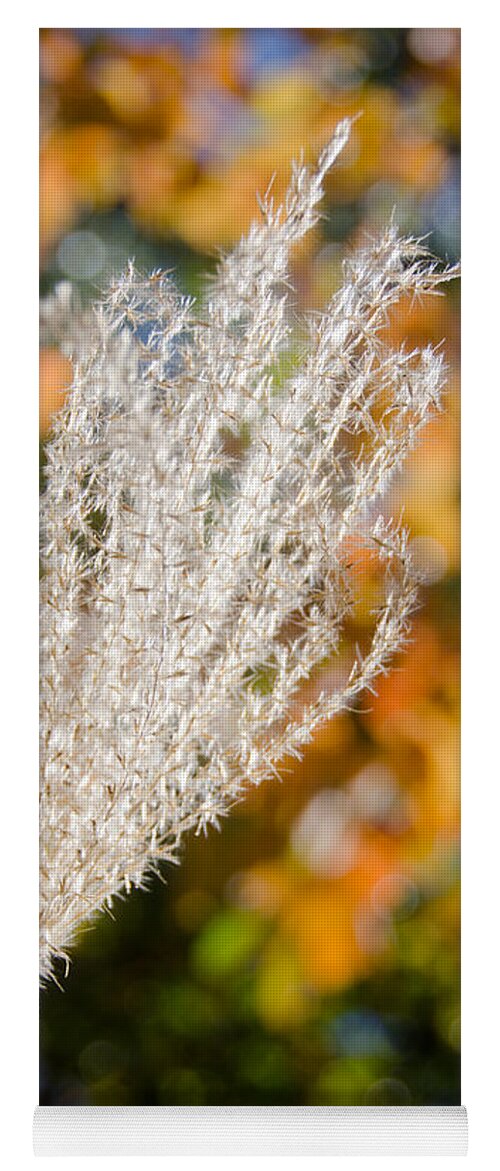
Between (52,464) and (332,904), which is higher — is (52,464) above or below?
above

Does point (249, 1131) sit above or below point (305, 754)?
below

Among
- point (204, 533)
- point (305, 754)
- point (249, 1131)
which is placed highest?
point (204, 533)

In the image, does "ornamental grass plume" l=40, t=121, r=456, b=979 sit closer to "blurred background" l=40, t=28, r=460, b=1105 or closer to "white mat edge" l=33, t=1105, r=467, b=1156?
"blurred background" l=40, t=28, r=460, b=1105

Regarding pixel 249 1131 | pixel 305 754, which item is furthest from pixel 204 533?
pixel 249 1131

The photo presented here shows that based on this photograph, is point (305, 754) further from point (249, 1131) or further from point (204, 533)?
point (249, 1131)

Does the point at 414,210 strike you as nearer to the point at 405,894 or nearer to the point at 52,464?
the point at 52,464
